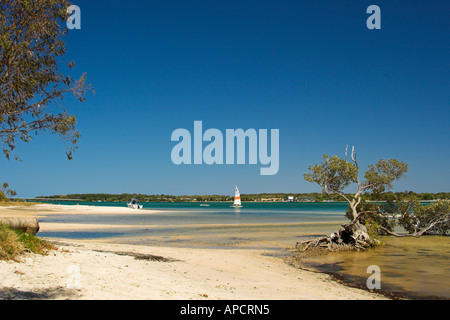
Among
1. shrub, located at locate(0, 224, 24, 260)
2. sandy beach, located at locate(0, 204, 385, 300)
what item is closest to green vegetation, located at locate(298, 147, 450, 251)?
sandy beach, located at locate(0, 204, 385, 300)

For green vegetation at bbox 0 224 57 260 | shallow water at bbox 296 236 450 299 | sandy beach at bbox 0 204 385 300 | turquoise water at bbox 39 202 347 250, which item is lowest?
turquoise water at bbox 39 202 347 250

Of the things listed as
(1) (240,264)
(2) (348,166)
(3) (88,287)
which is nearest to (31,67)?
(3) (88,287)

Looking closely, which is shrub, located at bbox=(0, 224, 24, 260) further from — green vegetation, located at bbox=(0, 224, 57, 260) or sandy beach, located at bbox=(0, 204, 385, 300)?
sandy beach, located at bbox=(0, 204, 385, 300)

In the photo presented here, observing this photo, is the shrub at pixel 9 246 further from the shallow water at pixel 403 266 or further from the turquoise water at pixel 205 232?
the turquoise water at pixel 205 232

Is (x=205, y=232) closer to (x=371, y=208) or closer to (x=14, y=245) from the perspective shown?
(x=371, y=208)

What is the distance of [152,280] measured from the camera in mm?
11859

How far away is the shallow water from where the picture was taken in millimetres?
13708

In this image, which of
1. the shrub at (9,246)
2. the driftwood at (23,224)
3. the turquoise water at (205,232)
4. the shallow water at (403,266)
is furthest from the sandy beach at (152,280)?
the turquoise water at (205,232)

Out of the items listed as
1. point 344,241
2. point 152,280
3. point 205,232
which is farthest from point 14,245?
point 205,232

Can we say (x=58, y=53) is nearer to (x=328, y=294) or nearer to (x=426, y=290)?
(x=328, y=294)

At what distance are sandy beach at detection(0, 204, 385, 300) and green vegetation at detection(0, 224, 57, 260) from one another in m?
0.35

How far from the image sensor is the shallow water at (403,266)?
13.7 meters

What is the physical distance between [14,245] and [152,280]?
5.28 meters
